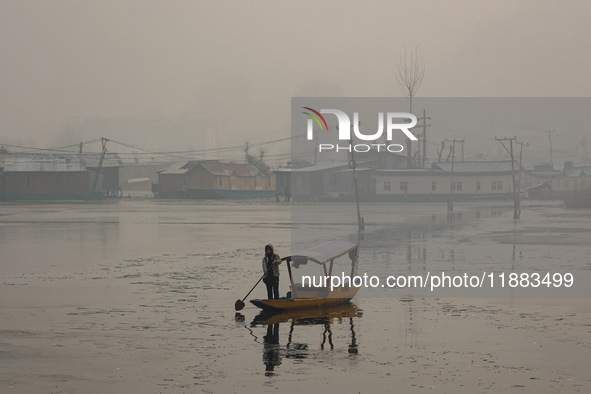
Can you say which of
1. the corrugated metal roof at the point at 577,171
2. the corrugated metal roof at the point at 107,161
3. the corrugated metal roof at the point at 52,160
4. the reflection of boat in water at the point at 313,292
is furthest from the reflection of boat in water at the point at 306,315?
the corrugated metal roof at the point at 577,171

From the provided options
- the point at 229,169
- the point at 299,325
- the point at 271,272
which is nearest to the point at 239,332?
the point at 299,325

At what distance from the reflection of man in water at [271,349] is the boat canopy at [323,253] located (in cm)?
236

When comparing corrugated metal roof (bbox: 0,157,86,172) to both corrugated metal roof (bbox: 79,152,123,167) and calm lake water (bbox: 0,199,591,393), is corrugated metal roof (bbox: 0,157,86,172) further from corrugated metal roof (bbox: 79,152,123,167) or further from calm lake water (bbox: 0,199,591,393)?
calm lake water (bbox: 0,199,591,393)

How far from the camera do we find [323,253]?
65.8 feet

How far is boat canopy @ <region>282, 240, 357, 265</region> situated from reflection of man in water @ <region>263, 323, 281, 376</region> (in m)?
2.36

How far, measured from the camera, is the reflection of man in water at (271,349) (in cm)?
1332

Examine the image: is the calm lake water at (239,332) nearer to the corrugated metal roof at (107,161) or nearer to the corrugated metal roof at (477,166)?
the corrugated metal roof at (477,166)

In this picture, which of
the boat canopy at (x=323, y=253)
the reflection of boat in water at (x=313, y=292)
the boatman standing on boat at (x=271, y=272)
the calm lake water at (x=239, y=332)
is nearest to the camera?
the calm lake water at (x=239, y=332)

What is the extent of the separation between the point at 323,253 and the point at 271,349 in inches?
222

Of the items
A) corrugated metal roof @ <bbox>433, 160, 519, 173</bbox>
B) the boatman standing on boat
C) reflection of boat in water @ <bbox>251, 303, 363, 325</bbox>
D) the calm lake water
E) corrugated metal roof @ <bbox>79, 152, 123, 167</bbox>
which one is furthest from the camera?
corrugated metal roof @ <bbox>79, 152, 123, 167</bbox>

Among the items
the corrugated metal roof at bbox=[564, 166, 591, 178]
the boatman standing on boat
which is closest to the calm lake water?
the boatman standing on boat

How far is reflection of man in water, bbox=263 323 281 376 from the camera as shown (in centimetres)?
1332

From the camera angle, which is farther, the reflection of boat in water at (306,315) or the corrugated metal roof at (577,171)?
the corrugated metal roof at (577,171)

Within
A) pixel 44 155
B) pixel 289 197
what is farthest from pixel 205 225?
pixel 44 155
